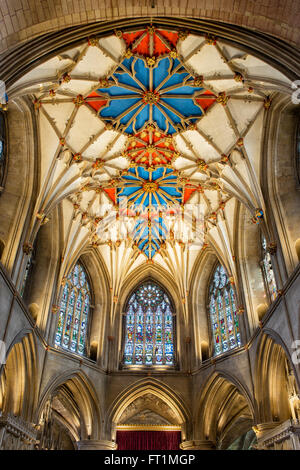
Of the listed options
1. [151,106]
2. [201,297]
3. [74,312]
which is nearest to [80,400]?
[74,312]

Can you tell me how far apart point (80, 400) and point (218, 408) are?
6.12 metres

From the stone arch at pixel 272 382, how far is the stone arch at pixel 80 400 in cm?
703

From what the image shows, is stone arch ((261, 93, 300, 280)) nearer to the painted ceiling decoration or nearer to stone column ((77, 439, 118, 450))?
the painted ceiling decoration

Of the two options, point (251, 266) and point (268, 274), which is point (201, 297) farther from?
point (268, 274)

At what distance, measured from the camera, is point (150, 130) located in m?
15.4

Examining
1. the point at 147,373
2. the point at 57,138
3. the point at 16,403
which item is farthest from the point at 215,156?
Answer: the point at 16,403

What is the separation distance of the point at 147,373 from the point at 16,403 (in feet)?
21.6

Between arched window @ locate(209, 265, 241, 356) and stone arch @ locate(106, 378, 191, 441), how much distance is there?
279 cm

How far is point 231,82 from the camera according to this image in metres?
13.0

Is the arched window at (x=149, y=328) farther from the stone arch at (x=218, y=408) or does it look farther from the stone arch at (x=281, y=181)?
the stone arch at (x=281, y=181)

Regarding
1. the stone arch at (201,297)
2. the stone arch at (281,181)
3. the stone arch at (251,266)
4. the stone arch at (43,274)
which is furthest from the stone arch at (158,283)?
the stone arch at (281,181)

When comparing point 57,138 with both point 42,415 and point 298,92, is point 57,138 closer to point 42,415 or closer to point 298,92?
point 298,92

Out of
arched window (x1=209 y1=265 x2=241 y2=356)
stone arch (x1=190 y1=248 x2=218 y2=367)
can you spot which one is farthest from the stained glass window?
stone arch (x1=190 y1=248 x2=218 y2=367)
